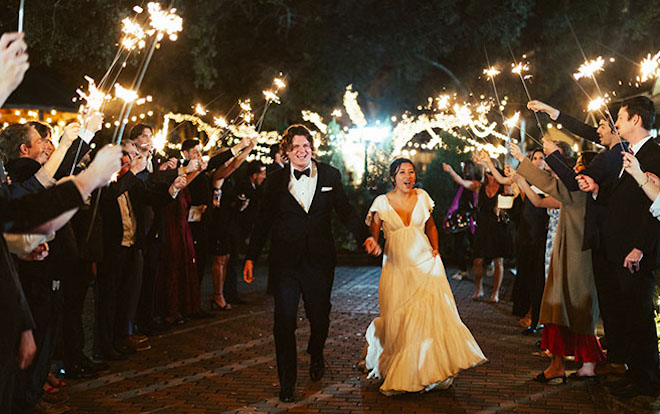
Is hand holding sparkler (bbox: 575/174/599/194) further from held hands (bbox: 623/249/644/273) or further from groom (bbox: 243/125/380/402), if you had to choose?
groom (bbox: 243/125/380/402)

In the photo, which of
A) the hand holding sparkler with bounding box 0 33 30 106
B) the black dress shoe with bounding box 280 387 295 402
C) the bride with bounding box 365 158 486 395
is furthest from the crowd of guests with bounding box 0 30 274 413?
the bride with bounding box 365 158 486 395

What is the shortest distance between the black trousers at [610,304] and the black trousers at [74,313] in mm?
4907

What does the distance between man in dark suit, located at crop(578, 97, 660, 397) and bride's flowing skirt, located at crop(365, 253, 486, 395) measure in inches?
49.9

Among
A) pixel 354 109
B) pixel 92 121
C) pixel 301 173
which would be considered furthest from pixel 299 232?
pixel 354 109

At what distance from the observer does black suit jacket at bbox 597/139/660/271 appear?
19.5 ft

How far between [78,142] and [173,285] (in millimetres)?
3803

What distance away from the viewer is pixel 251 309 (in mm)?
10852

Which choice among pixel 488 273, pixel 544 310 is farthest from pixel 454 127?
pixel 544 310

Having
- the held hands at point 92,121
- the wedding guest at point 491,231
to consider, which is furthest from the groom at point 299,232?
the wedding guest at point 491,231

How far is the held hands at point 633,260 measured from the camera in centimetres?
590

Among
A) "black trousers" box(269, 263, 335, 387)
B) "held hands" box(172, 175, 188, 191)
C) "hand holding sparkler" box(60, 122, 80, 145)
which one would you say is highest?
"hand holding sparkler" box(60, 122, 80, 145)

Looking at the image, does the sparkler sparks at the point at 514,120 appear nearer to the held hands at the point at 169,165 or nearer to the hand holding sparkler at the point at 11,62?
the held hands at the point at 169,165

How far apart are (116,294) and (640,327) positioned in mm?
5351

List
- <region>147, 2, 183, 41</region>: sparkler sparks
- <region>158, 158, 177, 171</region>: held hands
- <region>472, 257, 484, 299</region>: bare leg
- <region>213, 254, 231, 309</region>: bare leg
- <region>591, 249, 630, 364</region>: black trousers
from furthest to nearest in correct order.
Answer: <region>472, 257, 484, 299</region>: bare leg
<region>213, 254, 231, 309</region>: bare leg
<region>158, 158, 177, 171</region>: held hands
<region>147, 2, 183, 41</region>: sparkler sparks
<region>591, 249, 630, 364</region>: black trousers
